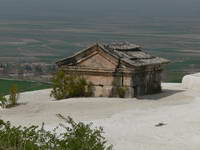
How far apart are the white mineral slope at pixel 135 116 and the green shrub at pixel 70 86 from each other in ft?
2.72

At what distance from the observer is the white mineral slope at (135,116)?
16297 millimetres

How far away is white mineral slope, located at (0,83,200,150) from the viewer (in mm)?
16297

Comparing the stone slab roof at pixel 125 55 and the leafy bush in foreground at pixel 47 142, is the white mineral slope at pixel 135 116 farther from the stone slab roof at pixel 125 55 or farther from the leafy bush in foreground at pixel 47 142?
the leafy bush in foreground at pixel 47 142

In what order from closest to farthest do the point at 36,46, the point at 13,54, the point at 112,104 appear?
the point at 112,104 → the point at 13,54 → the point at 36,46

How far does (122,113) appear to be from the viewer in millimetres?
20297

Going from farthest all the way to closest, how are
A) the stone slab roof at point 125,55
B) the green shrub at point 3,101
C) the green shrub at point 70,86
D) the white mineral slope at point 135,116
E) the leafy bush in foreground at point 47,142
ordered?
the green shrub at point 70,86 → the stone slab roof at point 125,55 → the green shrub at point 3,101 → the white mineral slope at point 135,116 → the leafy bush in foreground at point 47,142

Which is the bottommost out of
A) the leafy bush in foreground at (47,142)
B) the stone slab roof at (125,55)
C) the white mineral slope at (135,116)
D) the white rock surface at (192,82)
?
the white mineral slope at (135,116)

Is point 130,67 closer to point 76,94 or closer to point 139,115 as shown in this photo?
point 76,94

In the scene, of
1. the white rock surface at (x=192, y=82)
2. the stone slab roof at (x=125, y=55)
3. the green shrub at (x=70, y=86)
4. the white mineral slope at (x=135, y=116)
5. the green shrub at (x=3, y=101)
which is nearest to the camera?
the white mineral slope at (x=135, y=116)

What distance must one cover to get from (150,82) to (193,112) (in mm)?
5524

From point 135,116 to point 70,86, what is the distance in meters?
5.19

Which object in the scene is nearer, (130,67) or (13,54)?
(130,67)

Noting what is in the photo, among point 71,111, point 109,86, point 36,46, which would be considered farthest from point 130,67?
point 36,46

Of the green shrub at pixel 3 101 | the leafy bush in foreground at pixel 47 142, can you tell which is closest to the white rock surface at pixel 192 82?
the green shrub at pixel 3 101
